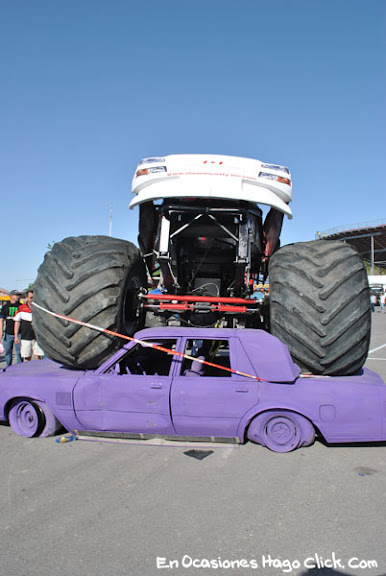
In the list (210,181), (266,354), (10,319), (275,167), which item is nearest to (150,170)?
(210,181)

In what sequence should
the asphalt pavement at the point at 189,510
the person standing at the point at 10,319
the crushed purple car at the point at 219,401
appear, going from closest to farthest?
the asphalt pavement at the point at 189,510 < the crushed purple car at the point at 219,401 < the person standing at the point at 10,319

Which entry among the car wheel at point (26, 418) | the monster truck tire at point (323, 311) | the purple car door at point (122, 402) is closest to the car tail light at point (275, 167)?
the monster truck tire at point (323, 311)

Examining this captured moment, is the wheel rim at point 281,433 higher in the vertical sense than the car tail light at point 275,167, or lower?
lower

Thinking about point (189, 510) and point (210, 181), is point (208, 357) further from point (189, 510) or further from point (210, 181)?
point (189, 510)

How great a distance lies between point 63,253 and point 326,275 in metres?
2.75

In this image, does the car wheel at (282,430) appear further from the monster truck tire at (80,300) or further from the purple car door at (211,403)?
the monster truck tire at (80,300)

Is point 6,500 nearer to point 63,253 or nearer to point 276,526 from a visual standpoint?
point 276,526

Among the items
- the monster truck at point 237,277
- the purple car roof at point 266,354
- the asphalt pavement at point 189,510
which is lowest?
the asphalt pavement at point 189,510

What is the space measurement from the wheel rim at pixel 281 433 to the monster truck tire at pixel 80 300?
174 cm

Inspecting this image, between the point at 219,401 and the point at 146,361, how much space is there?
1.43 meters

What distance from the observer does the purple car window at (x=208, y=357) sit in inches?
173

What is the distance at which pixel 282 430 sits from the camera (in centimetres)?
398

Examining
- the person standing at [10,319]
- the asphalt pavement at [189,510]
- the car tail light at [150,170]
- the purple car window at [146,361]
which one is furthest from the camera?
the person standing at [10,319]

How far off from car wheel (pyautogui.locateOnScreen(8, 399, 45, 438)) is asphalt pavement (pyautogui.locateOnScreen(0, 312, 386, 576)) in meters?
0.19
